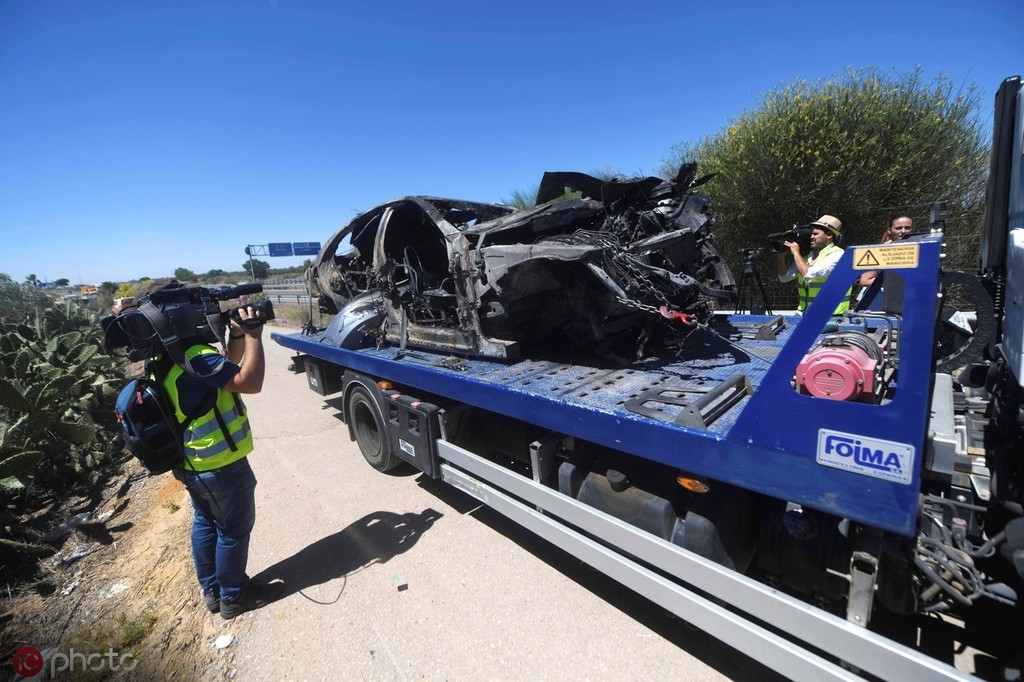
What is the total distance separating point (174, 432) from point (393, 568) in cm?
169

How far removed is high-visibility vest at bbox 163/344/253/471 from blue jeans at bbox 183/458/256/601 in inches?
3.2

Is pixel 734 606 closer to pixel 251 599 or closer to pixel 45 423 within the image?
pixel 251 599

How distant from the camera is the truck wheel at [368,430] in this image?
4305mm

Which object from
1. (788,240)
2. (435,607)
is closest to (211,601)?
(435,607)

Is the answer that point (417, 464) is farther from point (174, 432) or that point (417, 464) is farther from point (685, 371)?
point (685, 371)

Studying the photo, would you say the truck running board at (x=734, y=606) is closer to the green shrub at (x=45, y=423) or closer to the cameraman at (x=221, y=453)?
the cameraman at (x=221, y=453)

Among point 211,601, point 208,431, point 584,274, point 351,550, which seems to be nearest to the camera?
point 208,431

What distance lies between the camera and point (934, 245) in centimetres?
129

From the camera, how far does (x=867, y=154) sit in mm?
8086

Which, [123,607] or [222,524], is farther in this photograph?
[123,607]

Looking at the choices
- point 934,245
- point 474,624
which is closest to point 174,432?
point 474,624

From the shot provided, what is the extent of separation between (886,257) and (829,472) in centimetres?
77

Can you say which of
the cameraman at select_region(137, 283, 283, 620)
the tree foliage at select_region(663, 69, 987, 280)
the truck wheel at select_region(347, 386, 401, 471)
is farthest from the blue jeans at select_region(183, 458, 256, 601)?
the tree foliage at select_region(663, 69, 987, 280)

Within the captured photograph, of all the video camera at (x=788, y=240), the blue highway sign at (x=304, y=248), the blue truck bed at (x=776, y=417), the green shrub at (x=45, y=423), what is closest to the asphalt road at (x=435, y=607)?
the blue truck bed at (x=776, y=417)
